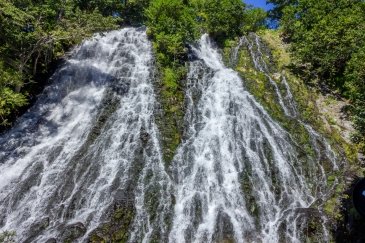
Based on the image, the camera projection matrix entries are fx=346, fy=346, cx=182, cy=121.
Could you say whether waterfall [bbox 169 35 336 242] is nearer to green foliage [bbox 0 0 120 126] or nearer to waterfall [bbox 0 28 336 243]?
waterfall [bbox 0 28 336 243]

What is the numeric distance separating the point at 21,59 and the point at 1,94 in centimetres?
362

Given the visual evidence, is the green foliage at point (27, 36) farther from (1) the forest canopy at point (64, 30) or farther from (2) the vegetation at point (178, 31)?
(2) the vegetation at point (178, 31)

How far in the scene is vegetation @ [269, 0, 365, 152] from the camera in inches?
822

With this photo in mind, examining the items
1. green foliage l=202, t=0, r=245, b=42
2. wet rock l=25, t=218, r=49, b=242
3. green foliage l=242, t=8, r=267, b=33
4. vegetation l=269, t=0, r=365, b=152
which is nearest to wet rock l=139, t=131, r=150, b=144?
wet rock l=25, t=218, r=49, b=242

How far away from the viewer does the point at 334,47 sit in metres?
23.4

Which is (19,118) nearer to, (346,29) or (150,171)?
(150,171)

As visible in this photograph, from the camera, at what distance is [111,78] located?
21.9m

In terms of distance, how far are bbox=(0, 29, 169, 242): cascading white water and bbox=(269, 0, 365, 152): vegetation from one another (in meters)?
11.1

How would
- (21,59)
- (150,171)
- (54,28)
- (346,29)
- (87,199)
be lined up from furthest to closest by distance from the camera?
(346,29), (54,28), (21,59), (150,171), (87,199)

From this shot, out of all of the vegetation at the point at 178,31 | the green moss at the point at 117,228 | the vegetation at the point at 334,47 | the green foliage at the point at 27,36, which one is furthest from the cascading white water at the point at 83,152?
the vegetation at the point at 334,47

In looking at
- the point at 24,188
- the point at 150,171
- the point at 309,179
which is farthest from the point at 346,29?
the point at 24,188

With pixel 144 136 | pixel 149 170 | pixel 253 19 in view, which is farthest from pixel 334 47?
pixel 149 170

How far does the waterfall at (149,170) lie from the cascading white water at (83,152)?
0.05m

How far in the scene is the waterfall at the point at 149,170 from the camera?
1304 cm
